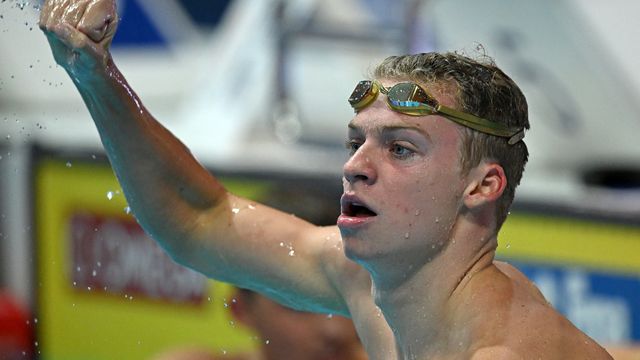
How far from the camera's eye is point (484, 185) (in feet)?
A: 8.02

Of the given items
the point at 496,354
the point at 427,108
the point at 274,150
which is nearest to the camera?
the point at 496,354

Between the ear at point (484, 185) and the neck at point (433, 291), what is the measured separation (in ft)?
0.27

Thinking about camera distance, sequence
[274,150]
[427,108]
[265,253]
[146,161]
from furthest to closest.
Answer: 1. [274,150]
2. [265,253]
3. [146,161]
4. [427,108]

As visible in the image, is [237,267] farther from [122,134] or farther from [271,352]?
[271,352]

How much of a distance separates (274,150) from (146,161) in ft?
10.9

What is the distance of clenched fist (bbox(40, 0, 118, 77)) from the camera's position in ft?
8.34

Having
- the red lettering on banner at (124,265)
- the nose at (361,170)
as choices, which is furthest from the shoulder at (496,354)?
the red lettering on banner at (124,265)

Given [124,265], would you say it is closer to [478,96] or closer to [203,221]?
[203,221]

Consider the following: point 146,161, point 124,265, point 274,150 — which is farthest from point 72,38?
point 274,150

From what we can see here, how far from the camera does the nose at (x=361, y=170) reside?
239 cm

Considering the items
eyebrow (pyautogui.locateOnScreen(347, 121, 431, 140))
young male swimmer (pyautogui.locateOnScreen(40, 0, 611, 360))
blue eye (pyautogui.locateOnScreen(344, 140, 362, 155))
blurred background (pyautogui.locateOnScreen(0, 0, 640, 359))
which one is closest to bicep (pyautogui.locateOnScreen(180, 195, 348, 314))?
young male swimmer (pyautogui.locateOnScreen(40, 0, 611, 360))

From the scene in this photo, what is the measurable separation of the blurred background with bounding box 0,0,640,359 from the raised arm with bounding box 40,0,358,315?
1.92m

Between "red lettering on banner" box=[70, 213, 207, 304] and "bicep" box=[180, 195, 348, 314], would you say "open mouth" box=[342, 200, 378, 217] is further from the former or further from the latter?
→ "red lettering on banner" box=[70, 213, 207, 304]

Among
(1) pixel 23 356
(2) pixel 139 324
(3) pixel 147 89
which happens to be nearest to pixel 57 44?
(2) pixel 139 324
